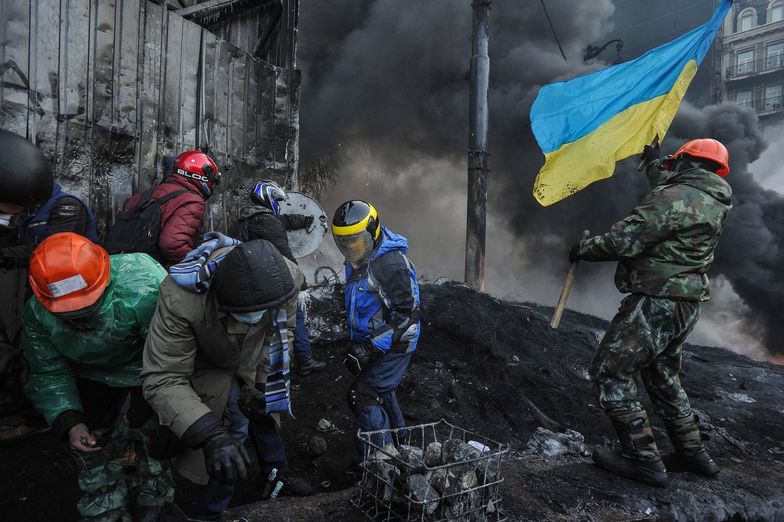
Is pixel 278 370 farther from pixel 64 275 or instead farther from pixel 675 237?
pixel 675 237

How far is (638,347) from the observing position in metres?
3.05

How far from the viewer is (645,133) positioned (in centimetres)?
447

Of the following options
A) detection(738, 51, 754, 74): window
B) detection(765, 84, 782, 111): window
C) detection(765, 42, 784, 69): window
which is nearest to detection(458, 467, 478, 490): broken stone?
detection(765, 84, 782, 111): window

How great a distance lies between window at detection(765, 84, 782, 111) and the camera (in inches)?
1102

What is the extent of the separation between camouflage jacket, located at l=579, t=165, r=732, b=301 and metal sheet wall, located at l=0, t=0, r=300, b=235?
3777 millimetres

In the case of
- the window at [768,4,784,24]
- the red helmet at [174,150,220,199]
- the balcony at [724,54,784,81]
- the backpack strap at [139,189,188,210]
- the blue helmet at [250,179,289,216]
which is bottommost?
the backpack strap at [139,189,188,210]

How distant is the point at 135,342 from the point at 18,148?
1.31 metres

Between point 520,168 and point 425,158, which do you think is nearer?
point 520,168

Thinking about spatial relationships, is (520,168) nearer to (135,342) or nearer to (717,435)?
(717,435)

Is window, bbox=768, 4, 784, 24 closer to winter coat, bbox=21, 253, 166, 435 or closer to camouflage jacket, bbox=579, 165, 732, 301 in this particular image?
camouflage jacket, bbox=579, 165, 732, 301

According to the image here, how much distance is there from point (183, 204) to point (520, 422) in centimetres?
353

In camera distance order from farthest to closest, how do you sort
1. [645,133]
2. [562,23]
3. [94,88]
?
1. [562,23]
2. [645,133]
3. [94,88]

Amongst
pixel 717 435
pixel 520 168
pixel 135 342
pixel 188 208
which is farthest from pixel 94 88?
pixel 520 168

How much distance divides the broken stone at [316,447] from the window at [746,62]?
114ft
